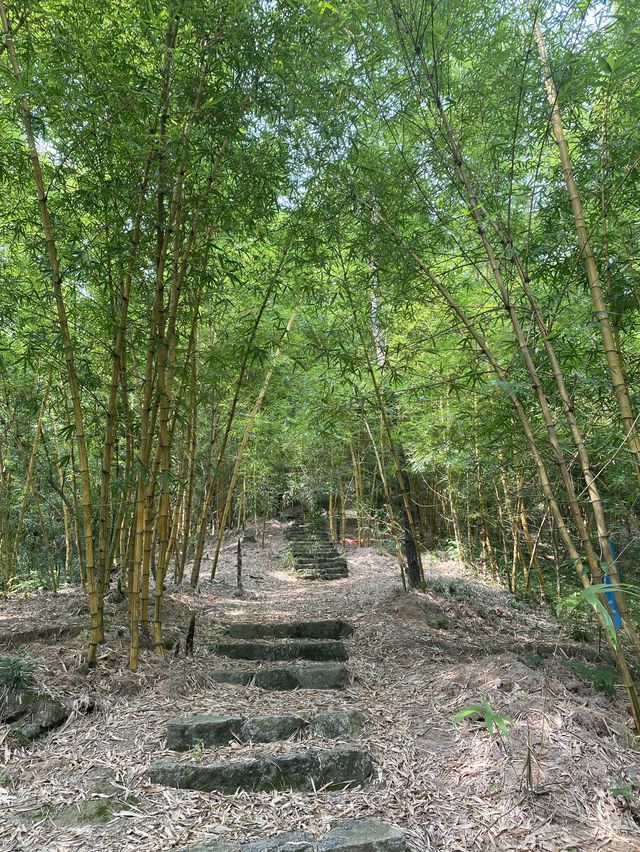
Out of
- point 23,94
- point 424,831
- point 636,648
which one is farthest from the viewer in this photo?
point 23,94

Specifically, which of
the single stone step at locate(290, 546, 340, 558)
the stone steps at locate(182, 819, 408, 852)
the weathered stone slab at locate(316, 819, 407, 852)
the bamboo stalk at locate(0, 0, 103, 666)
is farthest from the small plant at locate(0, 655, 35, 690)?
the single stone step at locate(290, 546, 340, 558)

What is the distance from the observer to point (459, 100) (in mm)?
2482

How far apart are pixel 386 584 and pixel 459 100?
15.7 feet

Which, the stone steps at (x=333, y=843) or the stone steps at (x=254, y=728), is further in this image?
the stone steps at (x=254, y=728)

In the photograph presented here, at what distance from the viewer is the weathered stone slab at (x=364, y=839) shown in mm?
1387

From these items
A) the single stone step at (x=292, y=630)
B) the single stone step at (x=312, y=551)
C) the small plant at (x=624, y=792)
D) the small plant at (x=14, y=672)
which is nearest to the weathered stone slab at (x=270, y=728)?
the small plant at (x=14, y=672)

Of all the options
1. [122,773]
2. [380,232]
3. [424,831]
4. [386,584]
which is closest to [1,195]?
[380,232]

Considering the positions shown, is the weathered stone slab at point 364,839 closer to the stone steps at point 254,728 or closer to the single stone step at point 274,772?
the single stone step at point 274,772

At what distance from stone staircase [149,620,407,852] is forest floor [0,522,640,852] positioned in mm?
50

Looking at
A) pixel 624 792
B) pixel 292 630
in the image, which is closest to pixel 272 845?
pixel 624 792

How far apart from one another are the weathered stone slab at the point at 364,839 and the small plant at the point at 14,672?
152 cm

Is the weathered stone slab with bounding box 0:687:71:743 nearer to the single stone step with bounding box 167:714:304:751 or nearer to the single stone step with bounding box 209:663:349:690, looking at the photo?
the single stone step with bounding box 167:714:304:751

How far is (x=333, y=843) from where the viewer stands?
1.41m

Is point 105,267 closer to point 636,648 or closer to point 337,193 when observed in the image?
point 337,193
